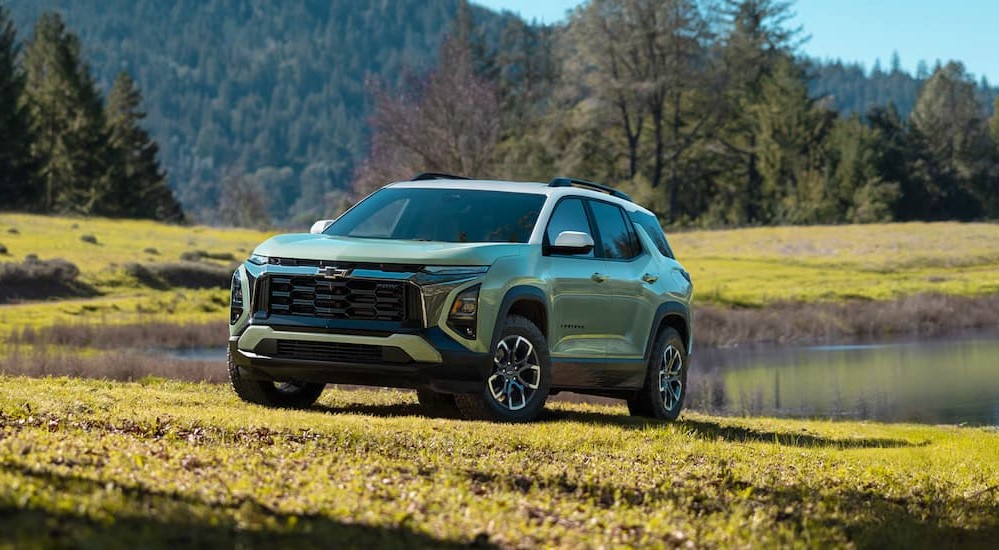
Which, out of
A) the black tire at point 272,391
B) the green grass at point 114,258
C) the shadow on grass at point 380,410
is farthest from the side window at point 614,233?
the green grass at point 114,258

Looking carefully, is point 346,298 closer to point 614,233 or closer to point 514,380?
point 514,380

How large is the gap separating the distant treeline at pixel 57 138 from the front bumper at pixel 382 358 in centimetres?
7413

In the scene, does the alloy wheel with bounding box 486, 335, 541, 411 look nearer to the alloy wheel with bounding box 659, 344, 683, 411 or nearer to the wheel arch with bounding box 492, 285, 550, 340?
the wheel arch with bounding box 492, 285, 550, 340

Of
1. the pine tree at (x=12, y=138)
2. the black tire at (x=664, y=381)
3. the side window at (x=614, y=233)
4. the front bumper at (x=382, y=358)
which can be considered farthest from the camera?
the pine tree at (x=12, y=138)

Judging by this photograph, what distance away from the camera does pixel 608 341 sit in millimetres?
12992

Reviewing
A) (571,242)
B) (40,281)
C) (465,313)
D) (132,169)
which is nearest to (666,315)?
(571,242)

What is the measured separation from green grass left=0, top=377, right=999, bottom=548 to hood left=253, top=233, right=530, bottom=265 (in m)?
1.28

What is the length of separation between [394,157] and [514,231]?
4677 cm

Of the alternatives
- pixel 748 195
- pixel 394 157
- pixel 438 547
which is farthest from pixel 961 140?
pixel 438 547

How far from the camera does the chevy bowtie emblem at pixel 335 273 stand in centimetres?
1112

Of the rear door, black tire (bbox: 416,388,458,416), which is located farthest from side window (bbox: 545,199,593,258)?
black tire (bbox: 416,388,458,416)

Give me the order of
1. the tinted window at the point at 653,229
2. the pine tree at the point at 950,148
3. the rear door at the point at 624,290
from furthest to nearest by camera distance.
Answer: the pine tree at the point at 950,148 < the tinted window at the point at 653,229 < the rear door at the point at 624,290

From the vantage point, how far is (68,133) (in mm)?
88875

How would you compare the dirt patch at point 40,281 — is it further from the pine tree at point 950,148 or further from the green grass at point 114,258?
the pine tree at point 950,148
